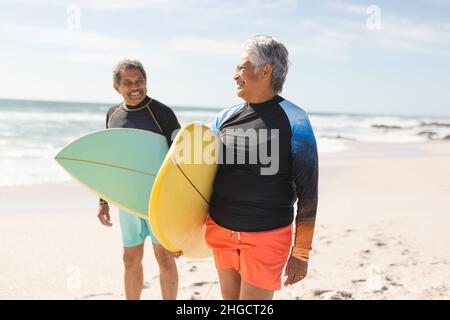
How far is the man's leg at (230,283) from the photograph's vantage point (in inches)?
78.0

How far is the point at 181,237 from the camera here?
6.96ft

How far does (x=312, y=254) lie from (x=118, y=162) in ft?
7.25

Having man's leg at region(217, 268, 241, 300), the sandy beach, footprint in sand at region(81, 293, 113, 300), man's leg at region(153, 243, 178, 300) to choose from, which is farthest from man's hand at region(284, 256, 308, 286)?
footprint in sand at region(81, 293, 113, 300)

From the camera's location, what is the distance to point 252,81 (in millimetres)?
1853

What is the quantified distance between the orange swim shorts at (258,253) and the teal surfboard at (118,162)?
2.62 ft

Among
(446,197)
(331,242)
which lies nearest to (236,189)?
(331,242)

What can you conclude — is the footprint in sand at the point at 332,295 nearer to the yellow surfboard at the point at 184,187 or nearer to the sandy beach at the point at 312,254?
the sandy beach at the point at 312,254

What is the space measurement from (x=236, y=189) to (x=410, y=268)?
98.8 inches

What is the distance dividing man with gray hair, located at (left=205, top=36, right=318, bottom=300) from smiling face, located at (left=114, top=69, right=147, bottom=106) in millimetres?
803

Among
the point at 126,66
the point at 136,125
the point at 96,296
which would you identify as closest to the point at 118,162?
the point at 136,125

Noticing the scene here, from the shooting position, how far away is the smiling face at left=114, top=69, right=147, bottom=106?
2.49m

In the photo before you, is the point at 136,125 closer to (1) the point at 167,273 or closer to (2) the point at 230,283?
(1) the point at 167,273
